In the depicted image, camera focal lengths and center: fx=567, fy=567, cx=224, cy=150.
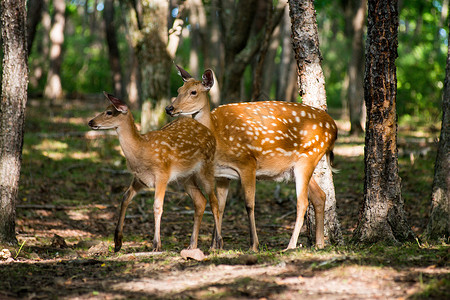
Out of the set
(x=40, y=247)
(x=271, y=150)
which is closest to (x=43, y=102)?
(x=40, y=247)

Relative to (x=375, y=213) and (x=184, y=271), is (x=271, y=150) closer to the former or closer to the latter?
(x=375, y=213)

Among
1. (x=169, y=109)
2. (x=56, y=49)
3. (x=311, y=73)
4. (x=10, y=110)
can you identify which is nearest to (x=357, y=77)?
(x=56, y=49)

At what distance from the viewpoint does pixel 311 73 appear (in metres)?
7.54

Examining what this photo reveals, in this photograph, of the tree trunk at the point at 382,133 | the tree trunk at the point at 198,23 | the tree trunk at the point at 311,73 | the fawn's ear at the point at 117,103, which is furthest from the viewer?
the tree trunk at the point at 198,23

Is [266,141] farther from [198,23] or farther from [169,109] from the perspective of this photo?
[198,23]

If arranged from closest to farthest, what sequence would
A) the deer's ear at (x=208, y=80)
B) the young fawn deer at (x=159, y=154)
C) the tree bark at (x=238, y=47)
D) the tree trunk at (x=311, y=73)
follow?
the young fawn deer at (x=159, y=154) < the tree trunk at (x=311, y=73) < the deer's ear at (x=208, y=80) < the tree bark at (x=238, y=47)

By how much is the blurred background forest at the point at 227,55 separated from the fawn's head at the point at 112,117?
4.39 metres

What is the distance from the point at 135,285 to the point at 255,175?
9.27 ft

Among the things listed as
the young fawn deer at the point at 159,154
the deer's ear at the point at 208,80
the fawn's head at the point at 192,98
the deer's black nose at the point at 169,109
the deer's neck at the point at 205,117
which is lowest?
the young fawn deer at the point at 159,154

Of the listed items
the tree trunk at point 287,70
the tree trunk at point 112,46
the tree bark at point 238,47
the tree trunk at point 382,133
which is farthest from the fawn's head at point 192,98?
the tree trunk at point 112,46

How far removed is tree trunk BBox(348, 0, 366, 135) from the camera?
1788 cm

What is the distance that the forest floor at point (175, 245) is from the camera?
15.8ft

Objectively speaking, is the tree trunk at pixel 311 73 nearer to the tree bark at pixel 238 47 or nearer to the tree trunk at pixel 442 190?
the tree trunk at pixel 442 190

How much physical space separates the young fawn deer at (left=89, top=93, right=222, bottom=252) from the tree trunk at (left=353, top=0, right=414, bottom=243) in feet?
6.74
